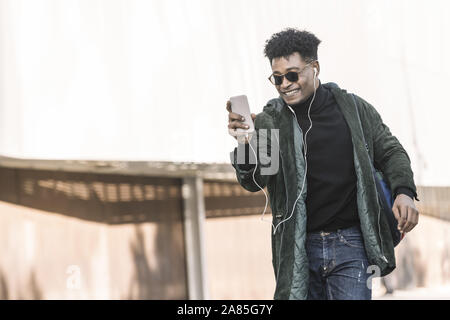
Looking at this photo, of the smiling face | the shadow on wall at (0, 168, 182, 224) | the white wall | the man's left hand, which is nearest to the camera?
the man's left hand

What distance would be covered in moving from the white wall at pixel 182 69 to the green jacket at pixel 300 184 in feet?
9.55

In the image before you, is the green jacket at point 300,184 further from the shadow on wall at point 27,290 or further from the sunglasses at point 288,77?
the shadow on wall at point 27,290

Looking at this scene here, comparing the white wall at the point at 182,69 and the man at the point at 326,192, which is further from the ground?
the white wall at the point at 182,69

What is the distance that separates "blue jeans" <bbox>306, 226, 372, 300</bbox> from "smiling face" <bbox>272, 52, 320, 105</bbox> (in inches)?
20.7

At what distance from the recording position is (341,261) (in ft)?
8.60

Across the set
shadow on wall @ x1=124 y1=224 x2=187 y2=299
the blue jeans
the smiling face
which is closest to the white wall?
the smiling face

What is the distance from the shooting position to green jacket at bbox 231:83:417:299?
2625mm

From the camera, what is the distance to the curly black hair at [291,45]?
282 cm

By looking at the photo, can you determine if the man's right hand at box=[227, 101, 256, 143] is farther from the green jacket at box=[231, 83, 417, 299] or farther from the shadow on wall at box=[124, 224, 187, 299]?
the shadow on wall at box=[124, 224, 187, 299]

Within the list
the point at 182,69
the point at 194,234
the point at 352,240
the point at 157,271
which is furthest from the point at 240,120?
the point at 194,234

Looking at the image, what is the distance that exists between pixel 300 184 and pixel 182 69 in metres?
3.38

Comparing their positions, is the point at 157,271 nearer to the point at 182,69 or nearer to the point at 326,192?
the point at 182,69

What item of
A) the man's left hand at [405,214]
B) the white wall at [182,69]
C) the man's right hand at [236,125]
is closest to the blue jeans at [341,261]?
the man's left hand at [405,214]
